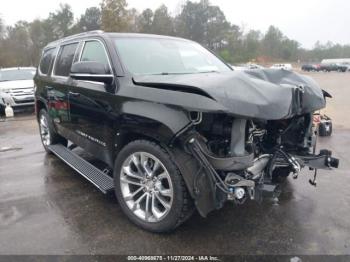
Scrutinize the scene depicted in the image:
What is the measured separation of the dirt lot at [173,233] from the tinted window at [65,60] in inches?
59.8

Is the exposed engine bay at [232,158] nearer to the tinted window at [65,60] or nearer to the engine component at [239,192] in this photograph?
the engine component at [239,192]

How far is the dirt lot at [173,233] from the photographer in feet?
10.2

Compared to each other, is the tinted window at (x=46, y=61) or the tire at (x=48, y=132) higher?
the tinted window at (x=46, y=61)

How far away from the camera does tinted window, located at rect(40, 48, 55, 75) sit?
5625mm

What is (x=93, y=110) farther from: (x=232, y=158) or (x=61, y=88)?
(x=232, y=158)

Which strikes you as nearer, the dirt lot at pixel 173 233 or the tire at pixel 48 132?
the dirt lot at pixel 173 233

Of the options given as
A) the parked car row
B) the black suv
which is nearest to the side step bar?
the black suv

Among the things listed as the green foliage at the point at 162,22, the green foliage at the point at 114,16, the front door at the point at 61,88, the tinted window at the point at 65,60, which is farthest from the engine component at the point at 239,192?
the green foliage at the point at 162,22

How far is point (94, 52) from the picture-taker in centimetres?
413

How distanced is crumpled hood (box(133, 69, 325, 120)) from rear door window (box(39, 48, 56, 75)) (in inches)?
110

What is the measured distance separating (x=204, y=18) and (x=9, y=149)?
210 feet

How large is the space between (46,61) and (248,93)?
4160 millimetres

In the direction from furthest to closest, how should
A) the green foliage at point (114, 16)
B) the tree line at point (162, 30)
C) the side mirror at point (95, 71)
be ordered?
the tree line at point (162, 30), the green foliage at point (114, 16), the side mirror at point (95, 71)

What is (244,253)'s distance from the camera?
119 inches
